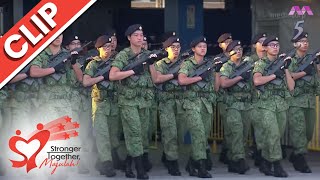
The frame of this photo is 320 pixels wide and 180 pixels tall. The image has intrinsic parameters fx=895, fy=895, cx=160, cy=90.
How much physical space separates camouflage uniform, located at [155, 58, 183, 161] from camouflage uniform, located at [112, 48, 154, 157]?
44 centimetres

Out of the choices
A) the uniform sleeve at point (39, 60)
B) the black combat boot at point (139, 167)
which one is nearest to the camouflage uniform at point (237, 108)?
the black combat boot at point (139, 167)

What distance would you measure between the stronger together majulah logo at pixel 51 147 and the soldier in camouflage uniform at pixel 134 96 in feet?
2.21

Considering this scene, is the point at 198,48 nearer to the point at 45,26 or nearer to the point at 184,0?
the point at 45,26

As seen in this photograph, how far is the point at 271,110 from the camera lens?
36.2ft

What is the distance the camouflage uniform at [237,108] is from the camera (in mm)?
11398

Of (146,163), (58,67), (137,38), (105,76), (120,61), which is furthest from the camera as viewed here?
(146,163)

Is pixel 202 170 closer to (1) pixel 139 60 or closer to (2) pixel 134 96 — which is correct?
(2) pixel 134 96

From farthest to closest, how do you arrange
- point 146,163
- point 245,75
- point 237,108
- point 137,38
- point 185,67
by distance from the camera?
point 146,163 < point 237,108 < point 245,75 < point 185,67 < point 137,38

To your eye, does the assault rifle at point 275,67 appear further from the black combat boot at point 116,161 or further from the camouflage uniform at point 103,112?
the black combat boot at point 116,161

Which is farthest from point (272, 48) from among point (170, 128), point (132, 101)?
point (132, 101)

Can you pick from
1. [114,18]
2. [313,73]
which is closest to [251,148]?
[313,73]

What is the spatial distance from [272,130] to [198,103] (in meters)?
0.97

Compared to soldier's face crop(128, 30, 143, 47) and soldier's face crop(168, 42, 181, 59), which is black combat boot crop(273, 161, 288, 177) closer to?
soldier's face crop(168, 42, 181, 59)

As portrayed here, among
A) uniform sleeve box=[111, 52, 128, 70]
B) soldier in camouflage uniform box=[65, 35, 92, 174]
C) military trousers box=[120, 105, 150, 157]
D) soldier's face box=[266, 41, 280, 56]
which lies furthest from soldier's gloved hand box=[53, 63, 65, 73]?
soldier's face box=[266, 41, 280, 56]
